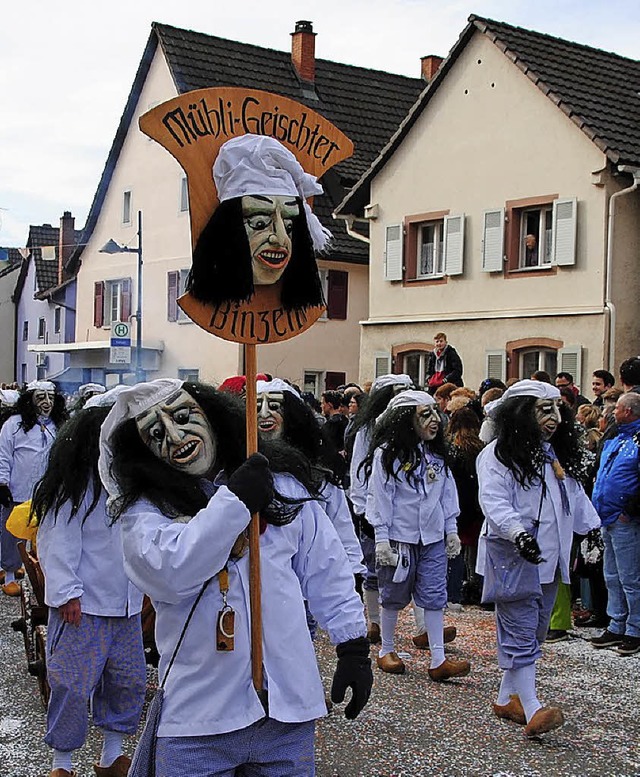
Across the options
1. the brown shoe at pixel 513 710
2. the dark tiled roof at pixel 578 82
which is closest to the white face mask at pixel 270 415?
the brown shoe at pixel 513 710

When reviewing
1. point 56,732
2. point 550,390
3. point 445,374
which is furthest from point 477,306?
point 56,732

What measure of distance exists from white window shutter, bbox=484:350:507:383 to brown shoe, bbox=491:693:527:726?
13535mm

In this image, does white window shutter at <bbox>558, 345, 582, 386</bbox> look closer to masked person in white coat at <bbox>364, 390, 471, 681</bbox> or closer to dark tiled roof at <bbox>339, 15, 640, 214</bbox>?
dark tiled roof at <bbox>339, 15, 640, 214</bbox>

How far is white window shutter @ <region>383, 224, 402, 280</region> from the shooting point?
22.0 meters

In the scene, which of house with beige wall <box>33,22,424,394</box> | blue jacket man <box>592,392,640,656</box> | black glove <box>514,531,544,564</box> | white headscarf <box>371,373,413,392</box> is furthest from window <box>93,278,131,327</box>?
black glove <box>514,531,544,564</box>

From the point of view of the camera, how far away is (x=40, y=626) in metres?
6.61

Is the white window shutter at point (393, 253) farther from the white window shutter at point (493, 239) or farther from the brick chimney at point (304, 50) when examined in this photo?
the brick chimney at point (304, 50)

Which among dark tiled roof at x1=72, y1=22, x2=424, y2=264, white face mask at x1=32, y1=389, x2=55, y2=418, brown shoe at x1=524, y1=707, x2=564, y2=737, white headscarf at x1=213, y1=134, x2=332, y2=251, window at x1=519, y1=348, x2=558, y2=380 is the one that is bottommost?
brown shoe at x1=524, y1=707, x2=564, y2=737

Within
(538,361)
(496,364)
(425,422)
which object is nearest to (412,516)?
(425,422)

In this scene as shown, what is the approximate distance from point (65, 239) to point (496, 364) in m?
25.7

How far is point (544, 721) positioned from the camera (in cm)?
585

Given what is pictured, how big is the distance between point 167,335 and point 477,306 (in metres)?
11.2

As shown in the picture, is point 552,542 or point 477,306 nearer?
point 552,542

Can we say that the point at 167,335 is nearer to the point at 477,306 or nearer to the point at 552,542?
the point at 477,306
